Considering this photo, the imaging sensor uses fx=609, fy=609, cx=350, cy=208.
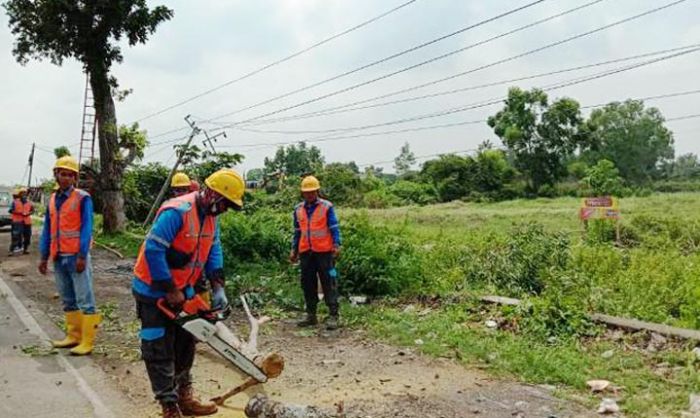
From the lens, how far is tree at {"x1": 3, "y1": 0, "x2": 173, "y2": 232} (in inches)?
685

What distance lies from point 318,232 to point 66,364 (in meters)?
3.13

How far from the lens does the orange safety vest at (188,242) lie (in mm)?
4137

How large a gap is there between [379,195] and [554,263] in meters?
34.8

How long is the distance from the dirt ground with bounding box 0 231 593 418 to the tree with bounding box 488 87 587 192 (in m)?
48.8

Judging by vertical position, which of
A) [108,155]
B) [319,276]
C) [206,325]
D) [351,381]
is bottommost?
[351,381]

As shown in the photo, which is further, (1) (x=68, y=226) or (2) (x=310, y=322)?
(2) (x=310, y=322)

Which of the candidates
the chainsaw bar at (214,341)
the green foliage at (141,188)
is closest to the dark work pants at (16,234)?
the green foliage at (141,188)

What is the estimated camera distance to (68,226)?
616 centimetres

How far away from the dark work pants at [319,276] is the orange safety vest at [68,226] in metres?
2.66

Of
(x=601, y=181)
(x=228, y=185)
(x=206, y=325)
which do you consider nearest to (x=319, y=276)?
(x=206, y=325)

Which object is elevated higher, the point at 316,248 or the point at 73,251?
the point at 73,251

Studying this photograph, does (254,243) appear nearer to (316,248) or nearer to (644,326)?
(316,248)

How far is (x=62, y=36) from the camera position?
57.3 feet

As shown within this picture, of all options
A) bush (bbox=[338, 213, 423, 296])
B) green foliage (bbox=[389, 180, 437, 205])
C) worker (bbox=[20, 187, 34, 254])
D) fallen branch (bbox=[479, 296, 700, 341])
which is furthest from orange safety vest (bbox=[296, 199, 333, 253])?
green foliage (bbox=[389, 180, 437, 205])
